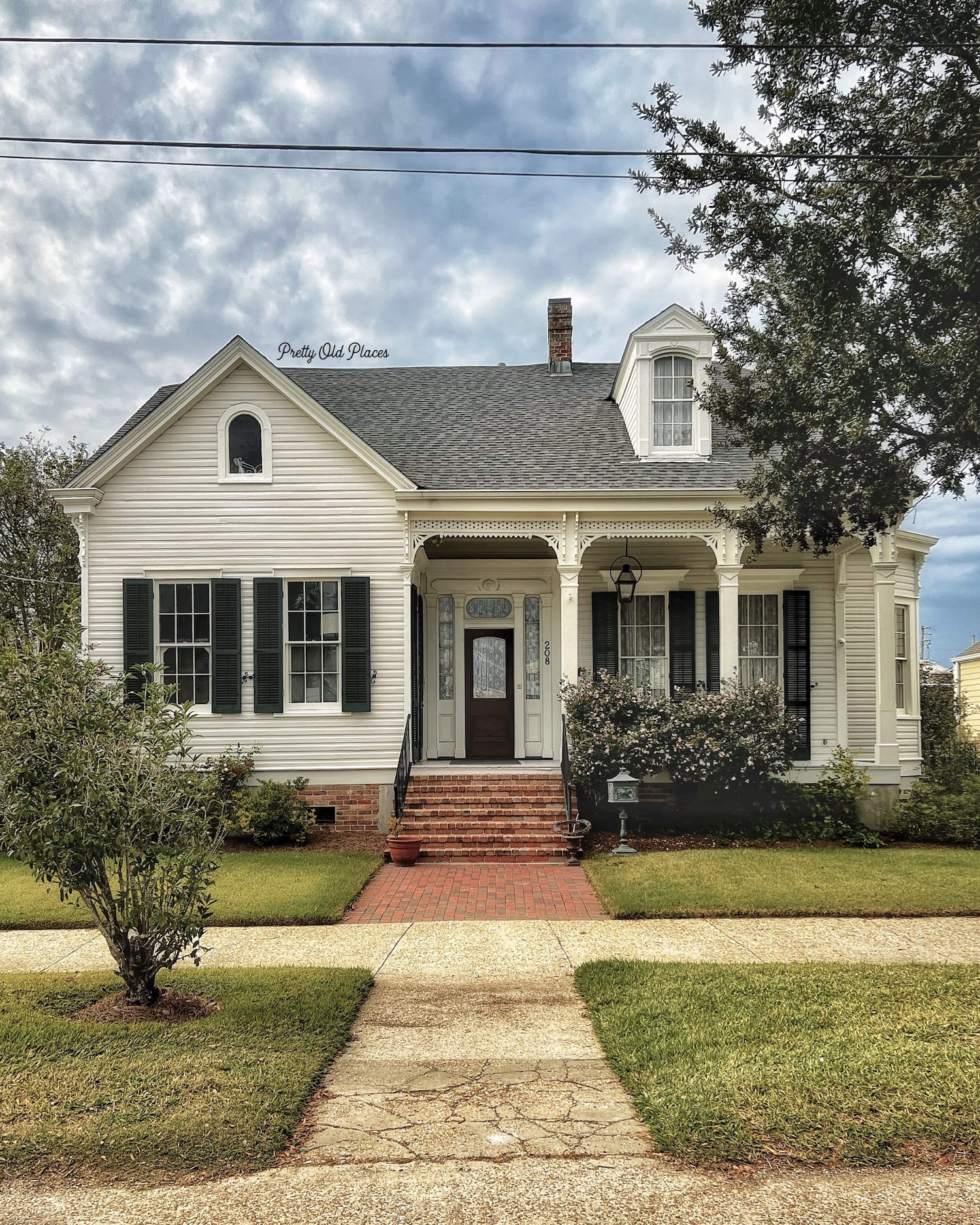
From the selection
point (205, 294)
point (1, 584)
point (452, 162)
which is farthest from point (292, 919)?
point (1, 584)

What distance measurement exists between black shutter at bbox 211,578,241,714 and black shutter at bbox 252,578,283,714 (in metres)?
0.25

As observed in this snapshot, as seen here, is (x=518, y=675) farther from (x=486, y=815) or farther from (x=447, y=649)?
(x=486, y=815)

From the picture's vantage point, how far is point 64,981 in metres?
6.13

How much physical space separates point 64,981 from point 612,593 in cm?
969

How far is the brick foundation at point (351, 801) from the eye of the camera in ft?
40.4

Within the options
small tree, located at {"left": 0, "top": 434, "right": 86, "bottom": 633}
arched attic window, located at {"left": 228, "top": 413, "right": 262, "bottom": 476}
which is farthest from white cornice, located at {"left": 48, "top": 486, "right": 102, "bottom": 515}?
small tree, located at {"left": 0, "top": 434, "right": 86, "bottom": 633}

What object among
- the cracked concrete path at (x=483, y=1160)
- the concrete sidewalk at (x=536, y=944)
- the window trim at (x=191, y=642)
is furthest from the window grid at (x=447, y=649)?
the cracked concrete path at (x=483, y=1160)

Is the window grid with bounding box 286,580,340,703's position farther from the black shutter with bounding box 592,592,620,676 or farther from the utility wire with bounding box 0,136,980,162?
the utility wire with bounding box 0,136,980,162

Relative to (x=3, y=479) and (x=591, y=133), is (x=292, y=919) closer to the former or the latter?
(x=591, y=133)

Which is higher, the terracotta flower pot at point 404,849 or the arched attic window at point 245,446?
the arched attic window at point 245,446

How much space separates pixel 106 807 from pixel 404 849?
5633 mm

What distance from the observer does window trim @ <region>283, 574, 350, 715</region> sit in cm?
1241

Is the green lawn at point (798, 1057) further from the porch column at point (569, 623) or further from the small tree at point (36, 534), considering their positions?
the small tree at point (36, 534)

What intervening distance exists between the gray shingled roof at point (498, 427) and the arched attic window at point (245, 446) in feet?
4.64
